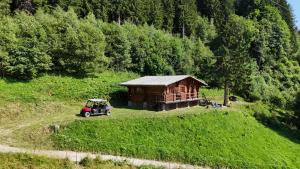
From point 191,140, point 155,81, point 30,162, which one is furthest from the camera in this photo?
point 155,81

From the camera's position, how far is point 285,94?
7075 cm

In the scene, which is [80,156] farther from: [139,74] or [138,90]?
[139,74]

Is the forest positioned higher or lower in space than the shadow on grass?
higher

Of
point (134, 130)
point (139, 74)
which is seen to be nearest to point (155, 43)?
point (139, 74)

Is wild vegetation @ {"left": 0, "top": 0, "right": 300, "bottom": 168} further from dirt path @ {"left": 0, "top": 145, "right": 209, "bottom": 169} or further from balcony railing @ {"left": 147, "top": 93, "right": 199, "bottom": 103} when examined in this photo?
balcony railing @ {"left": 147, "top": 93, "right": 199, "bottom": 103}

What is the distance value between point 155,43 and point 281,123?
→ 2511 cm

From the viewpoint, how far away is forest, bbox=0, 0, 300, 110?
5116 centimetres

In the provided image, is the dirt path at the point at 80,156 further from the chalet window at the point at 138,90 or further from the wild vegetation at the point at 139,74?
the chalet window at the point at 138,90

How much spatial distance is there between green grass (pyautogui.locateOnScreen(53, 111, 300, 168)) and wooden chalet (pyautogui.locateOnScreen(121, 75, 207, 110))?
4.54 metres

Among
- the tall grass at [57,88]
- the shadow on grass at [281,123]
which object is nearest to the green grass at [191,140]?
the shadow on grass at [281,123]

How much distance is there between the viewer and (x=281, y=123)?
5391cm

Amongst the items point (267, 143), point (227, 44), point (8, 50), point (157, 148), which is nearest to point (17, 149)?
point (157, 148)

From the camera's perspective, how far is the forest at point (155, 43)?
5116 centimetres

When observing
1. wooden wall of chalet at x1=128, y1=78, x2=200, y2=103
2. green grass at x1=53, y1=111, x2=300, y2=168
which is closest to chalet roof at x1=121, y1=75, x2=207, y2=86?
wooden wall of chalet at x1=128, y1=78, x2=200, y2=103
